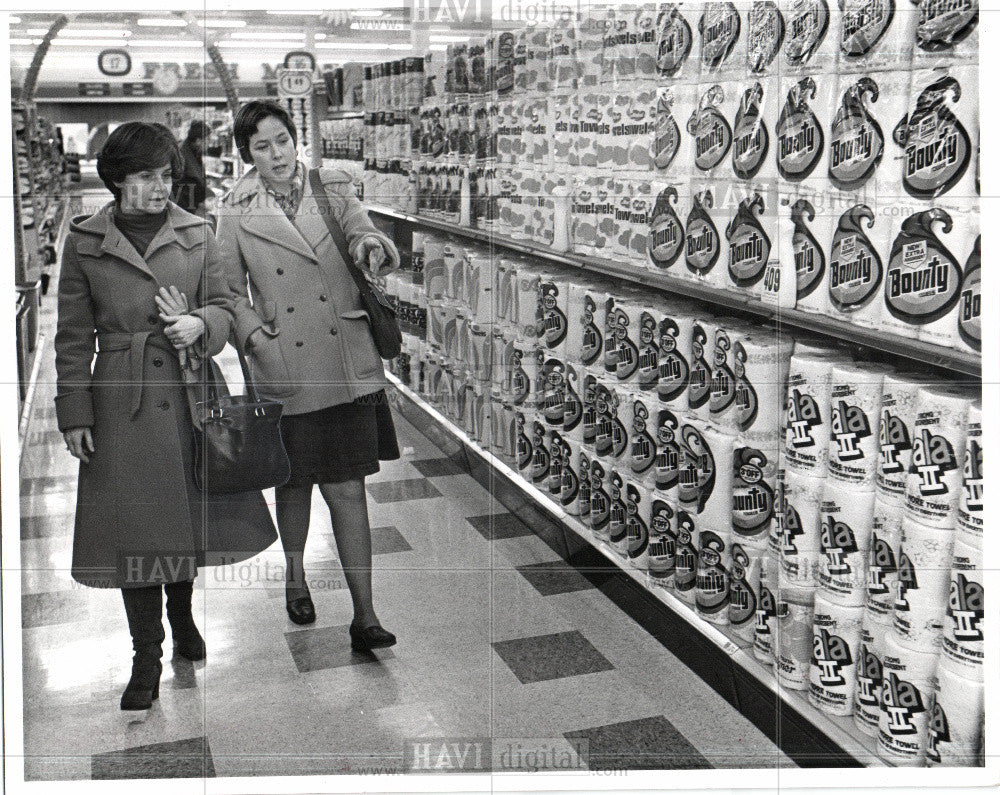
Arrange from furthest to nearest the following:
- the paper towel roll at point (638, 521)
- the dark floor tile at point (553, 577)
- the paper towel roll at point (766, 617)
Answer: the paper towel roll at point (638, 521), the dark floor tile at point (553, 577), the paper towel roll at point (766, 617)

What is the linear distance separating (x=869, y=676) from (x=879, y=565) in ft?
0.77

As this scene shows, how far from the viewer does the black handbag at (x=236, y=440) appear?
7.97 feet

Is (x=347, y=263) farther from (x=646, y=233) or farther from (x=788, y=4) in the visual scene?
(x=788, y=4)

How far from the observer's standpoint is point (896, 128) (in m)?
2.11

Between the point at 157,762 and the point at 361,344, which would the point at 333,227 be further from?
the point at 157,762

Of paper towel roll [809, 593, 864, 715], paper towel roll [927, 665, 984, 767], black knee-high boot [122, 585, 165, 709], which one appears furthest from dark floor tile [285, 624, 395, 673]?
paper towel roll [927, 665, 984, 767]

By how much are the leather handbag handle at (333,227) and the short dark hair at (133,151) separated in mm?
287

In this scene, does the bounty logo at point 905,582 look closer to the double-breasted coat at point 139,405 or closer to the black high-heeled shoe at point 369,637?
the black high-heeled shoe at point 369,637

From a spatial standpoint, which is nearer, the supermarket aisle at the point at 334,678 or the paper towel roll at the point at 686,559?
the supermarket aisle at the point at 334,678

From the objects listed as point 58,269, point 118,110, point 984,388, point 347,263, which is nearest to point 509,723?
point 347,263

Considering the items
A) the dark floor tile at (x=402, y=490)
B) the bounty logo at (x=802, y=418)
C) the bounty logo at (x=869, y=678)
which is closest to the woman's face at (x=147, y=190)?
the dark floor tile at (x=402, y=490)

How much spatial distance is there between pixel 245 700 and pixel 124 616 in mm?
327

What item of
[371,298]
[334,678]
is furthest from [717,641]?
[371,298]

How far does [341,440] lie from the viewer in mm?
2504
